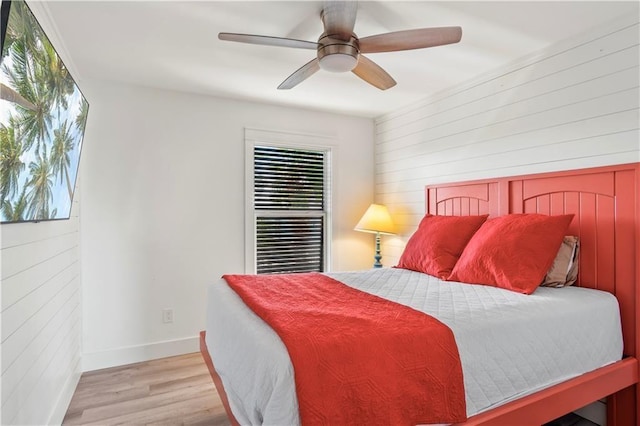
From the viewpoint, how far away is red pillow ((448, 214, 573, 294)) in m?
2.01

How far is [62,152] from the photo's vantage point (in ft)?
6.15

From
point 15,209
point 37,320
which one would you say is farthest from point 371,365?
point 37,320

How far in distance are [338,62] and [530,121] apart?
154cm

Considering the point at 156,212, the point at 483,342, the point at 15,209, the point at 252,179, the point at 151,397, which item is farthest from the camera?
the point at 252,179

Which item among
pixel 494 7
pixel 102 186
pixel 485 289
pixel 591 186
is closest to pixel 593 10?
pixel 494 7

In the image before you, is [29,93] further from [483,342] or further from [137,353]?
[137,353]

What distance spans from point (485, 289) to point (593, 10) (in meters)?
1.69

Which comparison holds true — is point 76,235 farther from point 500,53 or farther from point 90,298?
point 500,53

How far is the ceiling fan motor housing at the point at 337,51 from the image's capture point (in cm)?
187

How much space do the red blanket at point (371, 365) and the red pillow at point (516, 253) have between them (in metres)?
0.84

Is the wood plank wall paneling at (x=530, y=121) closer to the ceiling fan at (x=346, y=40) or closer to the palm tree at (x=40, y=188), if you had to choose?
the ceiling fan at (x=346, y=40)

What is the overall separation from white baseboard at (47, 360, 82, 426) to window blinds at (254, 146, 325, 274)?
1.67 meters

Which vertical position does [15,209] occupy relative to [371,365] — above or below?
above

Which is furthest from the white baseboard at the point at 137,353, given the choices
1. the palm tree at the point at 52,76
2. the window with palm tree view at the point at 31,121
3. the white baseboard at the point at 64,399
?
the palm tree at the point at 52,76
